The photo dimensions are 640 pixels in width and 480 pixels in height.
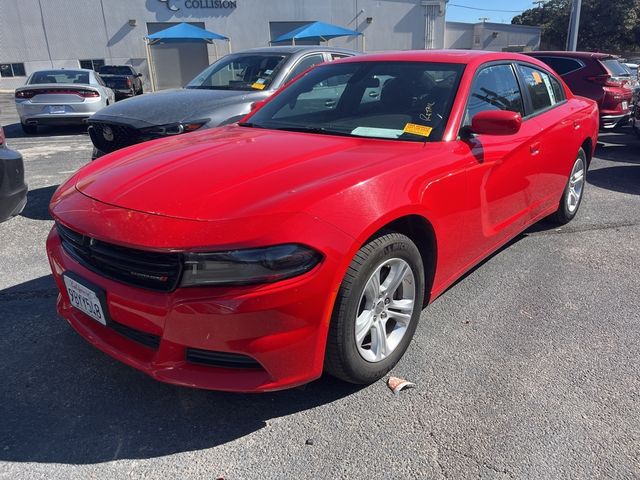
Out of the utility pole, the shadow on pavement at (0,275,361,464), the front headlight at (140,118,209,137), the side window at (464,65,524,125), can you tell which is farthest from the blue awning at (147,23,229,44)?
the shadow on pavement at (0,275,361,464)

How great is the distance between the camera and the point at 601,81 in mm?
9109

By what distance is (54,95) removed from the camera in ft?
34.7

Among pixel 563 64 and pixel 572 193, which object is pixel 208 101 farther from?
pixel 563 64

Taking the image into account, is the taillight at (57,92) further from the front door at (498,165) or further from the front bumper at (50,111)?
the front door at (498,165)

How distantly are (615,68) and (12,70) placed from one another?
3021 cm

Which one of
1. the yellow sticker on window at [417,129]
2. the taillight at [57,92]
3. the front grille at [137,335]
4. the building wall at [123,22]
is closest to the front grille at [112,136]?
the yellow sticker on window at [417,129]

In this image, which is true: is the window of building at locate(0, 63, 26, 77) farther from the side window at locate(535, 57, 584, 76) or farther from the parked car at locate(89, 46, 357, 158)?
the side window at locate(535, 57, 584, 76)

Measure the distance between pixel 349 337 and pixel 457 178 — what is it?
1.13m

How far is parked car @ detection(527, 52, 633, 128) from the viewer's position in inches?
357

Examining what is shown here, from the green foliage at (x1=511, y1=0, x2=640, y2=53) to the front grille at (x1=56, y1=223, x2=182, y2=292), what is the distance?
49.8 m

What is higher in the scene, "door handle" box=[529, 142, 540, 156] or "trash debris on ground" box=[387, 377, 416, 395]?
"door handle" box=[529, 142, 540, 156]

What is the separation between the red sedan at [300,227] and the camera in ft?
6.69

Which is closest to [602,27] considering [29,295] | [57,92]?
[57,92]

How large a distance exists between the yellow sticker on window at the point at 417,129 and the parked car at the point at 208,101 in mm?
2811
